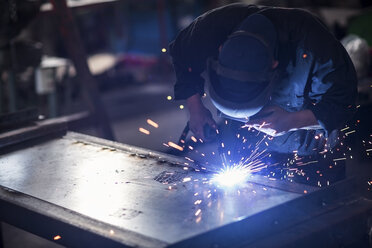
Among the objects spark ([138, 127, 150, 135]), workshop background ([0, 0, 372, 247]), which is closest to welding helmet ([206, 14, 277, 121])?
workshop background ([0, 0, 372, 247])

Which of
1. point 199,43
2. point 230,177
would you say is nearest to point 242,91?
point 230,177

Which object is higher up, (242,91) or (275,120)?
(242,91)

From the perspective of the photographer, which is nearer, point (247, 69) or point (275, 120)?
point (247, 69)

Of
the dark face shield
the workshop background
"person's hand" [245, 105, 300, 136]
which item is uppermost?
the dark face shield

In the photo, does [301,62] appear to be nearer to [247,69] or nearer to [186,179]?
[247,69]

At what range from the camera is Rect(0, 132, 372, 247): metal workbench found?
1.67 m

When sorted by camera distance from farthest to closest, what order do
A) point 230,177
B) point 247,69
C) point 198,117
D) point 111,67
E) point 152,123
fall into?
point 111,67, point 152,123, point 198,117, point 230,177, point 247,69

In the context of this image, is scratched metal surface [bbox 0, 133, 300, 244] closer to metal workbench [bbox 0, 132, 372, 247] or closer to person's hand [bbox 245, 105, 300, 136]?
metal workbench [bbox 0, 132, 372, 247]

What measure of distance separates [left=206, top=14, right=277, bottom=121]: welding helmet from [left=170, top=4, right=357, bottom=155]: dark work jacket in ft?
0.52

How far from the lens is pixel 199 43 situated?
2479 millimetres

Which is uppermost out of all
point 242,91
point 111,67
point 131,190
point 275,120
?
point 242,91

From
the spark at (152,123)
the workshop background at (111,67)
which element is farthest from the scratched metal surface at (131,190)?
the spark at (152,123)

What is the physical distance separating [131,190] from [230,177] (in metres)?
0.42

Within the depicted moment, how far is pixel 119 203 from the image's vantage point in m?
1.93
